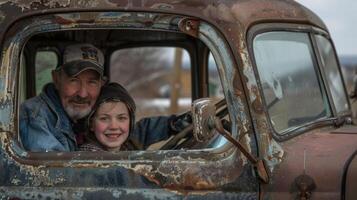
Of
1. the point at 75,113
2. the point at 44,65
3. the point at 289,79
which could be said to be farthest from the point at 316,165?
the point at 44,65

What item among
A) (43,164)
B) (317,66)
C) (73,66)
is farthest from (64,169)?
(317,66)

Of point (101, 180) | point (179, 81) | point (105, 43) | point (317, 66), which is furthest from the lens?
point (179, 81)

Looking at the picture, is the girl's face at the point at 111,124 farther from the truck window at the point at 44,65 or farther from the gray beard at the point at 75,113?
the truck window at the point at 44,65

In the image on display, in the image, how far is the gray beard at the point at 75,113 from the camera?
12.2 ft

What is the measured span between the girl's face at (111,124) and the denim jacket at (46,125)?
→ 14cm

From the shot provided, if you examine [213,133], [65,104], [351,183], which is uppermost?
[65,104]

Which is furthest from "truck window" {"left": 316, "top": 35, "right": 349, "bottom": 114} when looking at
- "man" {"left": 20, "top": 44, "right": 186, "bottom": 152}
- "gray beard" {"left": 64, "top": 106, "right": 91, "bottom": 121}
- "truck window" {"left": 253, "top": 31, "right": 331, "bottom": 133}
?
"gray beard" {"left": 64, "top": 106, "right": 91, "bottom": 121}

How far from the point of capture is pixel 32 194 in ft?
9.98

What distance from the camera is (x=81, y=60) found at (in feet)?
12.4

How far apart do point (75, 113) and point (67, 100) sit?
3.0 inches

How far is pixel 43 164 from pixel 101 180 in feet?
0.82

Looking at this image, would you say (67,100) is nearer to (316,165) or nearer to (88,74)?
(88,74)

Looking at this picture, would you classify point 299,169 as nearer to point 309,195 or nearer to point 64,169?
point 309,195

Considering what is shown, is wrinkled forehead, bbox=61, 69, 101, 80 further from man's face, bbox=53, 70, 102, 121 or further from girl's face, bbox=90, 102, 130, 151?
girl's face, bbox=90, 102, 130, 151
